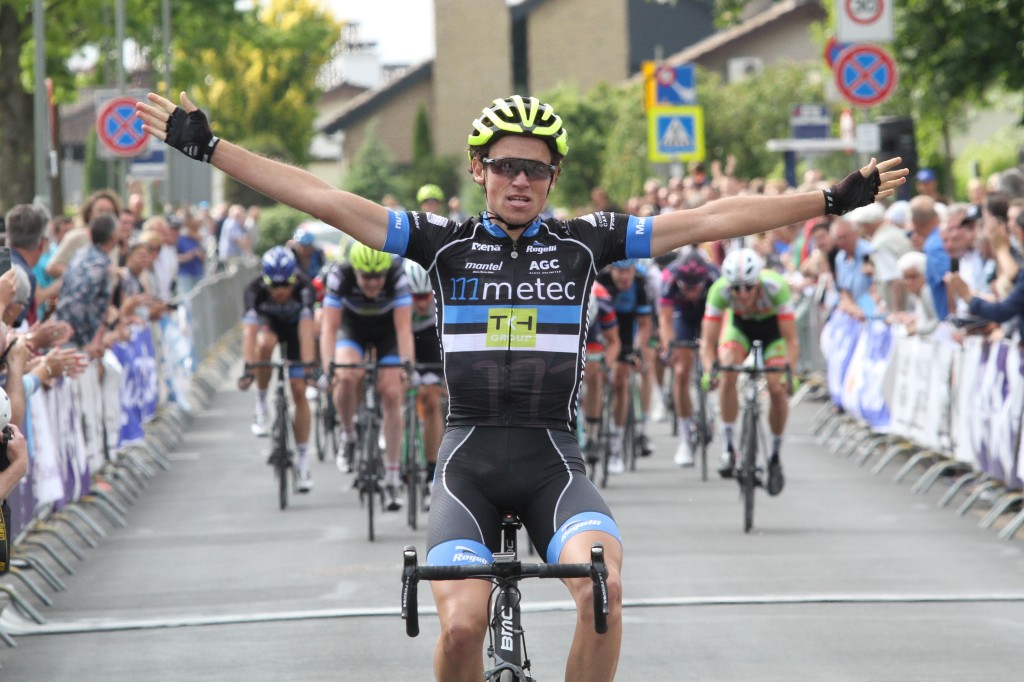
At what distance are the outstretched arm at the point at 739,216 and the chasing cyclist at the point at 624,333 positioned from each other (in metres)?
9.68

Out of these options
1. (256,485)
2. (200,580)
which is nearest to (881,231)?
(256,485)

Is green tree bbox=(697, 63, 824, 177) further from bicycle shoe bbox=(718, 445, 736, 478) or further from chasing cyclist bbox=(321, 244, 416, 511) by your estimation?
chasing cyclist bbox=(321, 244, 416, 511)

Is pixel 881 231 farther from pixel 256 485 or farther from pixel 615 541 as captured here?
pixel 615 541

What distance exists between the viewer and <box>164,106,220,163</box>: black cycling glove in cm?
617

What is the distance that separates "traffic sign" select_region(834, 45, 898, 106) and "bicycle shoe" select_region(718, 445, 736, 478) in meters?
5.47

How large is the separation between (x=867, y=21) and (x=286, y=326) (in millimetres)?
6625

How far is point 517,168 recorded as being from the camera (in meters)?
6.09

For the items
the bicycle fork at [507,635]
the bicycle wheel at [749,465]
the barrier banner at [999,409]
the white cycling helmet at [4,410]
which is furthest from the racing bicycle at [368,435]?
the bicycle fork at [507,635]

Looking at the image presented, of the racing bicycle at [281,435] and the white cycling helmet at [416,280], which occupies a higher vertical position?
the white cycling helmet at [416,280]

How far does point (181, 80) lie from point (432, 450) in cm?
3128

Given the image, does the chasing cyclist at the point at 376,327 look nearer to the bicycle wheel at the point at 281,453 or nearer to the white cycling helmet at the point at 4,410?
the bicycle wheel at the point at 281,453

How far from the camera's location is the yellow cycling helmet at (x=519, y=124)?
20.0ft

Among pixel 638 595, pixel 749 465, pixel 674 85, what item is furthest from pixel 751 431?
pixel 674 85

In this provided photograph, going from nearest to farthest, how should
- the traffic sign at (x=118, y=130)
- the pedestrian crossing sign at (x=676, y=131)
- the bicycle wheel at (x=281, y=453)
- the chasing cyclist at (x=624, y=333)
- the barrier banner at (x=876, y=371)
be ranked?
the bicycle wheel at (x=281, y=453) < the chasing cyclist at (x=624, y=333) < the barrier banner at (x=876, y=371) < the traffic sign at (x=118, y=130) < the pedestrian crossing sign at (x=676, y=131)
